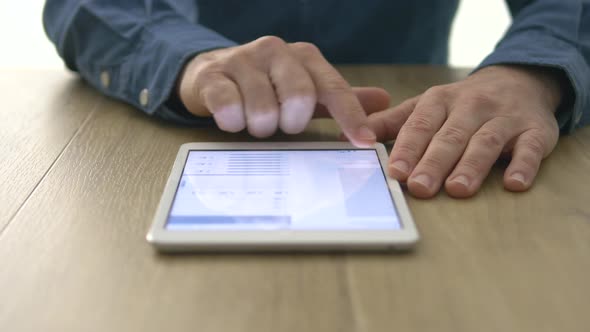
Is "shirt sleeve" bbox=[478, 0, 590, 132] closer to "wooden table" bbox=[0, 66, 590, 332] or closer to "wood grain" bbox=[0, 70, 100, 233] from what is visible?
"wooden table" bbox=[0, 66, 590, 332]

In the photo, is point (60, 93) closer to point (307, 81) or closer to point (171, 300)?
point (307, 81)

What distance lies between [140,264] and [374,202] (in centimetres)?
19

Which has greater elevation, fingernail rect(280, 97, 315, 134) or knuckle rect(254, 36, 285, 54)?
knuckle rect(254, 36, 285, 54)

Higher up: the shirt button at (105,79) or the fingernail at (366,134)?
the fingernail at (366,134)

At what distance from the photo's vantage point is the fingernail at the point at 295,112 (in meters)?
0.54

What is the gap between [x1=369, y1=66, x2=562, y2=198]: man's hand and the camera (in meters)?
0.50

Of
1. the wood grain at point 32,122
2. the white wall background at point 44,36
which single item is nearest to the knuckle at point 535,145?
the wood grain at point 32,122

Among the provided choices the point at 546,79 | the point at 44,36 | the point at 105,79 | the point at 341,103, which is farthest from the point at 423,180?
the point at 44,36

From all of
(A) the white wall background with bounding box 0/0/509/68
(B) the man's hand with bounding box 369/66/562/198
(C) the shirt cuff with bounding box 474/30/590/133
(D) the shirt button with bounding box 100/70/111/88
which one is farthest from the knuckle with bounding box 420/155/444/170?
(A) the white wall background with bounding box 0/0/509/68

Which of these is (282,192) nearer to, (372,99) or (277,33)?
(372,99)

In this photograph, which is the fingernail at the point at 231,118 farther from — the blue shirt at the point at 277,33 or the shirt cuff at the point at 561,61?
the shirt cuff at the point at 561,61

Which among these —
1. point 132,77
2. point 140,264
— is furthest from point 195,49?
point 140,264

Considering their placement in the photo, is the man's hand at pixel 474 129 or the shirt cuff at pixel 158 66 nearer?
the man's hand at pixel 474 129

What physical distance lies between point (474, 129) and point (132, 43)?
45cm
